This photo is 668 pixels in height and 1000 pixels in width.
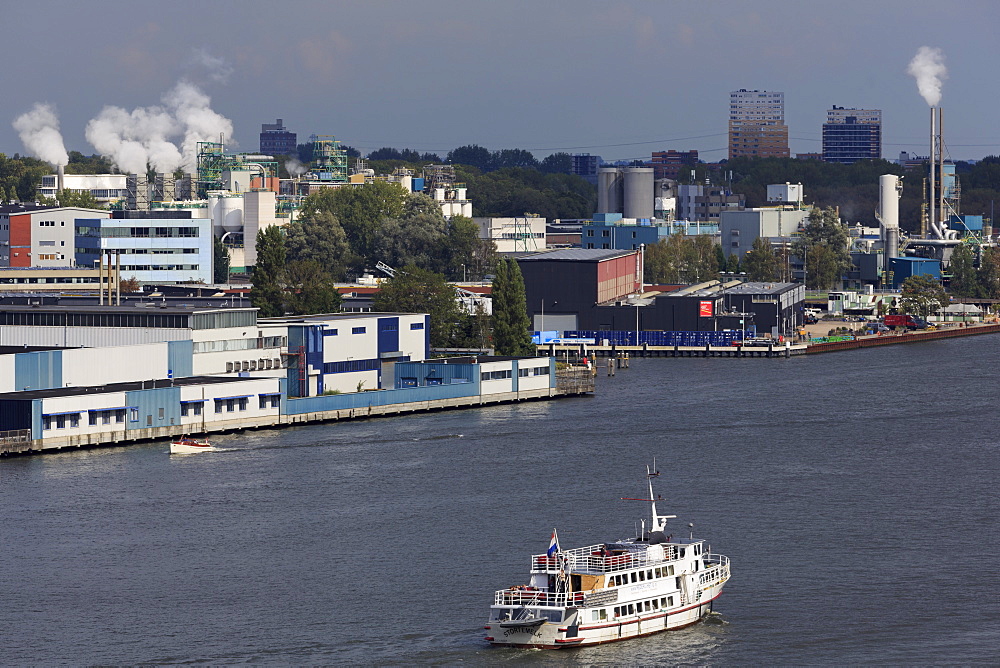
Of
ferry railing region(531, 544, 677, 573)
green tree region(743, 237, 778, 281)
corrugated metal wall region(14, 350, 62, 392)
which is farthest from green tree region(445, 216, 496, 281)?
ferry railing region(531, 544, 677, 573)

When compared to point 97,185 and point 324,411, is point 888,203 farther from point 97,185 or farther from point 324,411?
Answer: point 324,411

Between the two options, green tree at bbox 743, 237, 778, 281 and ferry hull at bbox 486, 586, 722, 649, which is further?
green tree at bbox 743, 237, 778, 281

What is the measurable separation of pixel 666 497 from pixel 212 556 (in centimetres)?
869

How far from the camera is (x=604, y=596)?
866 inches

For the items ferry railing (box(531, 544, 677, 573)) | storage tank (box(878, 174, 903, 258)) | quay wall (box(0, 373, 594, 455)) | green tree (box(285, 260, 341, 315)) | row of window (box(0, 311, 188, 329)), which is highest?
storage tank (box(878, 174, 903, 258))

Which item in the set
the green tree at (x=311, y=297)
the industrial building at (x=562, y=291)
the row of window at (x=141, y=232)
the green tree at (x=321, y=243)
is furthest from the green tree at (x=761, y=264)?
the green tree at (x=311, y=297)

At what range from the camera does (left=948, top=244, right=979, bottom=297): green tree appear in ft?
292

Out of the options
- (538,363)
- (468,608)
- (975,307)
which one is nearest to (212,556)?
(468,608)

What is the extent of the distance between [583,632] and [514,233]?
78943 mm

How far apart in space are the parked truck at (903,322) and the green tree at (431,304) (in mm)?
22320

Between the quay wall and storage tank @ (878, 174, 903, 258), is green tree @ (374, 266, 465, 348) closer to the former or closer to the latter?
the quay wall

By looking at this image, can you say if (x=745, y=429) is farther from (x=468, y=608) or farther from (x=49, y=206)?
(x=49, y=206)

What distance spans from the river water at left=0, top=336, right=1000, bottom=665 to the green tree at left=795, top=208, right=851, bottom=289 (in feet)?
147

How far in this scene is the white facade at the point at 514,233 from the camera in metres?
99.2
